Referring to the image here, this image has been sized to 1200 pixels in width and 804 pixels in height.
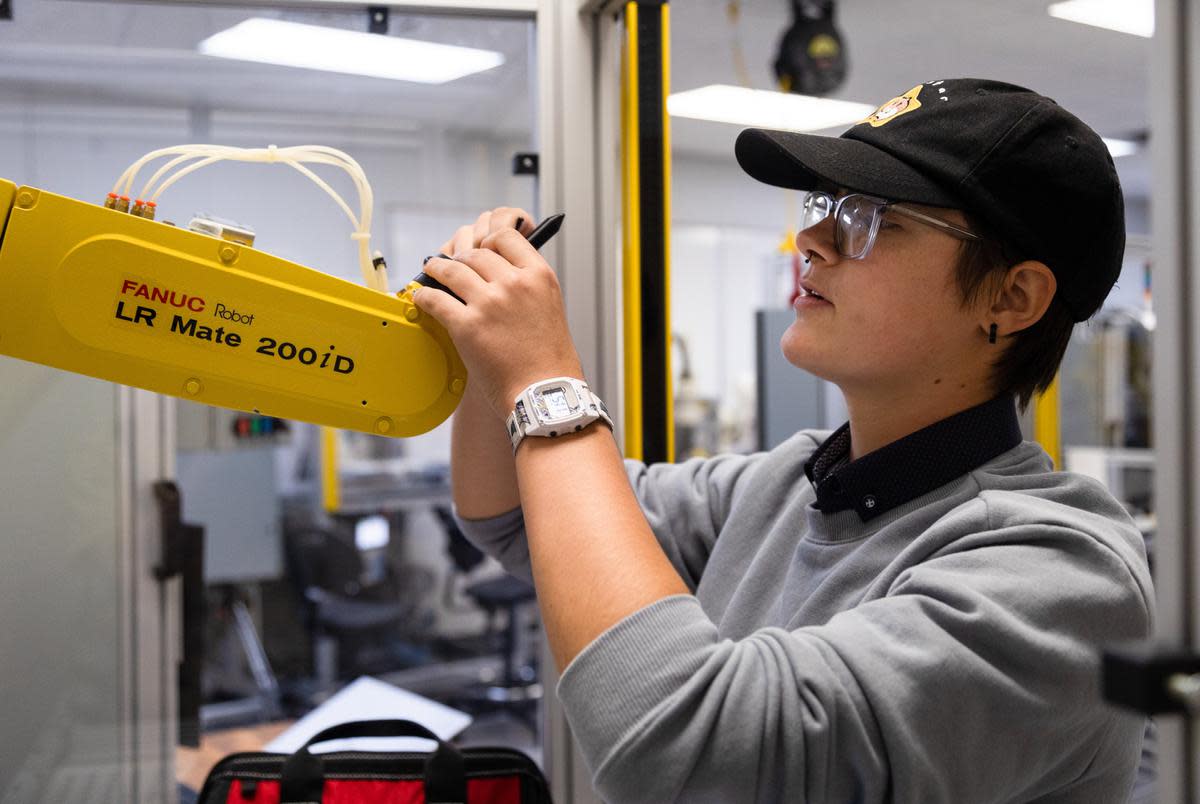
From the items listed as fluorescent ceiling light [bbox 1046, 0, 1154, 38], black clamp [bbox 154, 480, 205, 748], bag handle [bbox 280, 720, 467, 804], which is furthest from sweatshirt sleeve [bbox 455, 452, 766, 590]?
fluorescent ceiling light [bbox 1046, 0, 1154, 38]

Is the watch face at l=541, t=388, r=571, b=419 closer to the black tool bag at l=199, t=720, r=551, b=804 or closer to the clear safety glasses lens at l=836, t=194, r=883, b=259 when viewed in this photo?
the clear safety glasses lens at l=836, t=194, r=883, b=259

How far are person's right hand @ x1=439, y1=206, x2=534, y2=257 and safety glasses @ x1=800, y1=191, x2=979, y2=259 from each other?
297 mm

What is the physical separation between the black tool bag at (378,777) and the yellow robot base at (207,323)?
0.42 meters

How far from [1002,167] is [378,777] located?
2.88 ft

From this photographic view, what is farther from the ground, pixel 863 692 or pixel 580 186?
pixel 580 186

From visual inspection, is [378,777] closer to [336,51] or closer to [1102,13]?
[336,51]

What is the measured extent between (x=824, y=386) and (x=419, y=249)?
249cm

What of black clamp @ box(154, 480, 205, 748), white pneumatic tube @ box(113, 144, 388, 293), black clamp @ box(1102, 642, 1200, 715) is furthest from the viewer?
black clamp @ box(154, 480, 205, 748)

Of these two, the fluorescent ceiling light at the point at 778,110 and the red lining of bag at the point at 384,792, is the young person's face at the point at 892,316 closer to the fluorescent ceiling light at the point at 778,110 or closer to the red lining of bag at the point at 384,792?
the red lining of bag at the point at 384,792

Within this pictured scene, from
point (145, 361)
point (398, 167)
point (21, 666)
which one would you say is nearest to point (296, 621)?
point (21, 666)

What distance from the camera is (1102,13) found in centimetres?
413

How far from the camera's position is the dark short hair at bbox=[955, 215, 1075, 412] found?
86 centimetres

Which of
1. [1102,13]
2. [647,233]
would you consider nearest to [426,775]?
[647,233]

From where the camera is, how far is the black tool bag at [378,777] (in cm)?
112
